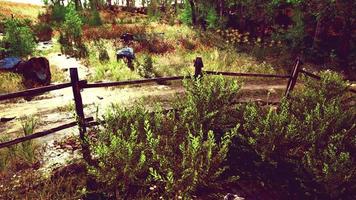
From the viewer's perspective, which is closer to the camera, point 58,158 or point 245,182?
point 245,182

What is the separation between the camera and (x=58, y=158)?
552 cm

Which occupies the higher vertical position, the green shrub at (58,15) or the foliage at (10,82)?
the green shrub at (58,15)

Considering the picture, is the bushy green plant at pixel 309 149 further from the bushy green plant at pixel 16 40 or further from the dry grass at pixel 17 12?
the dry grass at pixel 17 12

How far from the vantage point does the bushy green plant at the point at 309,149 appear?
14.2 ft

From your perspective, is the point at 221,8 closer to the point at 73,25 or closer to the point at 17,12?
the point at 73,25

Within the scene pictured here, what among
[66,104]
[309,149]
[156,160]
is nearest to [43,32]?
[66,104]

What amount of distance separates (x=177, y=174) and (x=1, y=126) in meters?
4.98

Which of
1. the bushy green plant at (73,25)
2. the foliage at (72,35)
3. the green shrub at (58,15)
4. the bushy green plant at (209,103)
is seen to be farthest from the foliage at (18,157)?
the green shrub at (58,15)

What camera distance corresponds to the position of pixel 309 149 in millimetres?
4719

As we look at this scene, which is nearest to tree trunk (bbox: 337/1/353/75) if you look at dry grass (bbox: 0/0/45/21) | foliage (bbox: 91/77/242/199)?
foliage (bbox: 91/77/242/199)

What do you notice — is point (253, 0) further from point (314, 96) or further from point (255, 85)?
point (314, 96)

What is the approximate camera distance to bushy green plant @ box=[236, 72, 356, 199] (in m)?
4.32

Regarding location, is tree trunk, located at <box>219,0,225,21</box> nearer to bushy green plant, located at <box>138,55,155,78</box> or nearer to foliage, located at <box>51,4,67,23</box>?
bushy green plant, located at <box>138,55,155,78</box>

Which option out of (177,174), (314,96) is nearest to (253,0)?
(314,96)
